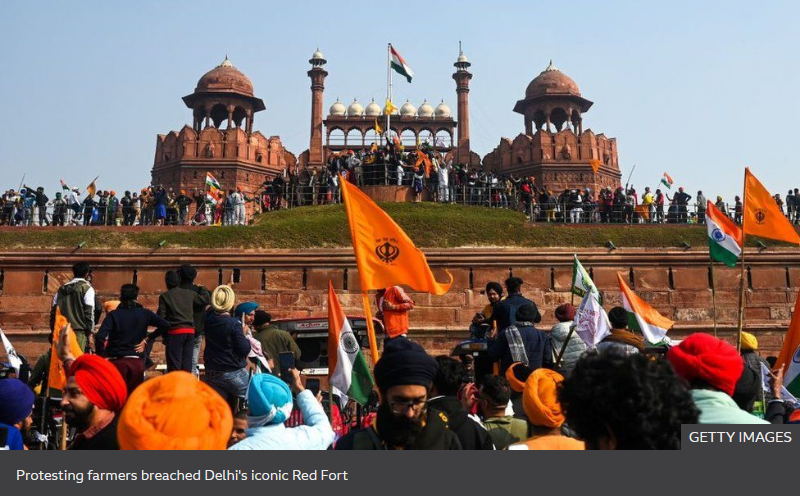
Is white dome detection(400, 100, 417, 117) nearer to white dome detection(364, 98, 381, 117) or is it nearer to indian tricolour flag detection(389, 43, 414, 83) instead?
white dome detection(364, 98, 381, 117)

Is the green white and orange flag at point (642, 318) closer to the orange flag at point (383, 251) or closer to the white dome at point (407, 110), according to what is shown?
the orange flag at point (383, 251)

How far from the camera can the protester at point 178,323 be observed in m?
8.70

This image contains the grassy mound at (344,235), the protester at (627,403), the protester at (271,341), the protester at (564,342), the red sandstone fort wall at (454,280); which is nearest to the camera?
the protester at (627,403)

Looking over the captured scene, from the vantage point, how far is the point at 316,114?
4500 cm

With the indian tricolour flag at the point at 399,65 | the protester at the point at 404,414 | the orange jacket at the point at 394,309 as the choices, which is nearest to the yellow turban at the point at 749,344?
the orange jacket at the point at 394,309

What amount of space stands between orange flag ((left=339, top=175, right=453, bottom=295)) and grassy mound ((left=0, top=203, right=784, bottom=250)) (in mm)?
11215

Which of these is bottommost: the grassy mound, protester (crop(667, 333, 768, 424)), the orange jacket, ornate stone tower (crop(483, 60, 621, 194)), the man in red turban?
the man in red turban

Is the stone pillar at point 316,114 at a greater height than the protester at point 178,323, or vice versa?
the stone pillar at point 316,114

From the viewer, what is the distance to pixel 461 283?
1894 centimetres

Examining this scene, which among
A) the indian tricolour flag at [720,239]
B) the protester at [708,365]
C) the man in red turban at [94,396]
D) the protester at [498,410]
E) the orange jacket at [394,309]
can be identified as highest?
the indian tricolour flag at [720,239]

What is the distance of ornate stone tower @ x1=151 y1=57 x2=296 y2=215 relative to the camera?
117ft

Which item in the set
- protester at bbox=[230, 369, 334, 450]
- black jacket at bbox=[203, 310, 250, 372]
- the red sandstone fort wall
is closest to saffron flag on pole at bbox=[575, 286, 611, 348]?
black jacket at bbox=[203, 310, 250, 372]

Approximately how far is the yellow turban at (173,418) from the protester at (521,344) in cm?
462

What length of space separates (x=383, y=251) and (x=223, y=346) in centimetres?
186
